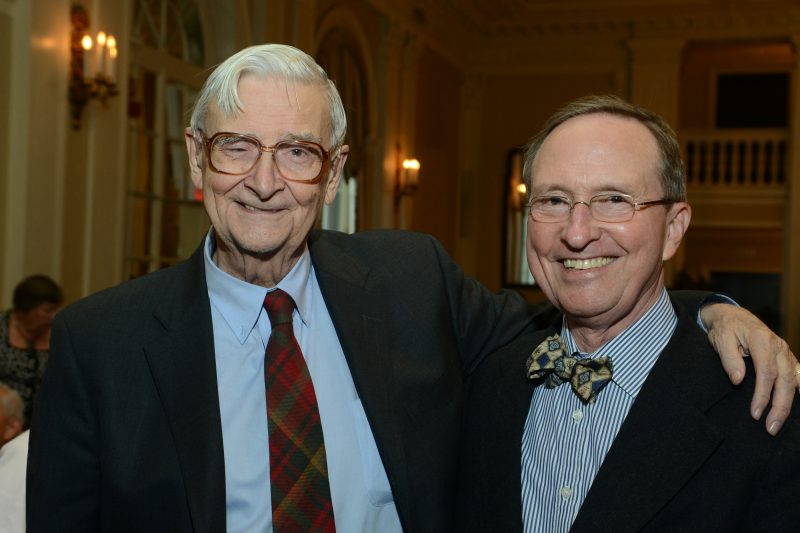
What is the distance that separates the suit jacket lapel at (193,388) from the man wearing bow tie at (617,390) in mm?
527

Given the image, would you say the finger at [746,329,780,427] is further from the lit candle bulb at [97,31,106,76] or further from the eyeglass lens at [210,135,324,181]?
the lit candle bulb at [97,31,106,76]

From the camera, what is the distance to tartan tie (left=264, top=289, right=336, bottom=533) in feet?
5.77

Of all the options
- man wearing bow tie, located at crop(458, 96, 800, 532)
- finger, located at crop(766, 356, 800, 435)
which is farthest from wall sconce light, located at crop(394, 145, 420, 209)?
finger, located at crop(766, 356, 800, 435)

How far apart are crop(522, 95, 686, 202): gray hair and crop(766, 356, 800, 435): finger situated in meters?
0.38

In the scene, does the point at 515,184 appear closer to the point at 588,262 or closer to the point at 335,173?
the point at 335,173

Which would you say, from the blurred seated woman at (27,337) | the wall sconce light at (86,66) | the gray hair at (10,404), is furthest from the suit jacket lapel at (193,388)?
the wall sconce light at (86,66)

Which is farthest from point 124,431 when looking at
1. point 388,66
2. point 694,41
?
point 694,41

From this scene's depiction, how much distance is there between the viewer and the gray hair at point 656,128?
1.77m

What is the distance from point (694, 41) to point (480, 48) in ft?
9.52

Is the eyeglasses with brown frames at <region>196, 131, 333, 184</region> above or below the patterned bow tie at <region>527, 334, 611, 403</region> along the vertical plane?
above

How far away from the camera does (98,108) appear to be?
5.65m

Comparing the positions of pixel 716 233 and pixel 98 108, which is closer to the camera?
pixel 98 108

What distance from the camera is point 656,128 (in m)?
1.78

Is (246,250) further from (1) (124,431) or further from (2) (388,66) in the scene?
(2) (388,66)
